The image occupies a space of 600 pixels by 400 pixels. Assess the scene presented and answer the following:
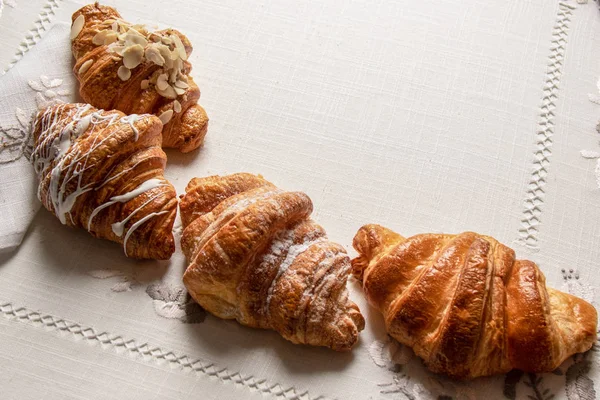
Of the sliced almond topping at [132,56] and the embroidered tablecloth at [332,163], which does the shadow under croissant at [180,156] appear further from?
the sliced almond topping at [132,56]

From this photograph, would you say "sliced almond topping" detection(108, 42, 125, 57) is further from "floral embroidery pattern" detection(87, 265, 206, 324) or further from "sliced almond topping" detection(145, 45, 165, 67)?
"floral embroidery pattern" detection(87, 265, 206, 324)

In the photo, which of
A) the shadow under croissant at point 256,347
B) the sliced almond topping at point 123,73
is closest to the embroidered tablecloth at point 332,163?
the shadow under croissant at point 256,347

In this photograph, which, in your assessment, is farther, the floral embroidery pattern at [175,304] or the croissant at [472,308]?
the floral embroidery pattern at [175,304]

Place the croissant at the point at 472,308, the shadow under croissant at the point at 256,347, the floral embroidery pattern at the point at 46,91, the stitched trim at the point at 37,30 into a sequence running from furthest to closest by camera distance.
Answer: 1. the stitched trim at the point at 37,30
2. the floral embroidery pattern at the point at 46,91
3. the shadow under croissant at the point at 256,347
4. the croissant at the point at 472,308

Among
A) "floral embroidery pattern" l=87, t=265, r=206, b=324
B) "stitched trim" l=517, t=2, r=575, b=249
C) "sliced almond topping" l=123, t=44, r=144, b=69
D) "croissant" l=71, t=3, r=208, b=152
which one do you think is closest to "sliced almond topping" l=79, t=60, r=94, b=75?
"croissant" l=71, t=3, r=208, b=152

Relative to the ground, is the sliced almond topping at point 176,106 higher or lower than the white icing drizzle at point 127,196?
higher

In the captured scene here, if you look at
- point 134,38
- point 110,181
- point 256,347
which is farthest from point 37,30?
point 256,347

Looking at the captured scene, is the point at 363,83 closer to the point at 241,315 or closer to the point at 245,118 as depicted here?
the point at 245,118

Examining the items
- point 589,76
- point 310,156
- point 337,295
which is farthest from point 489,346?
point 589,76
